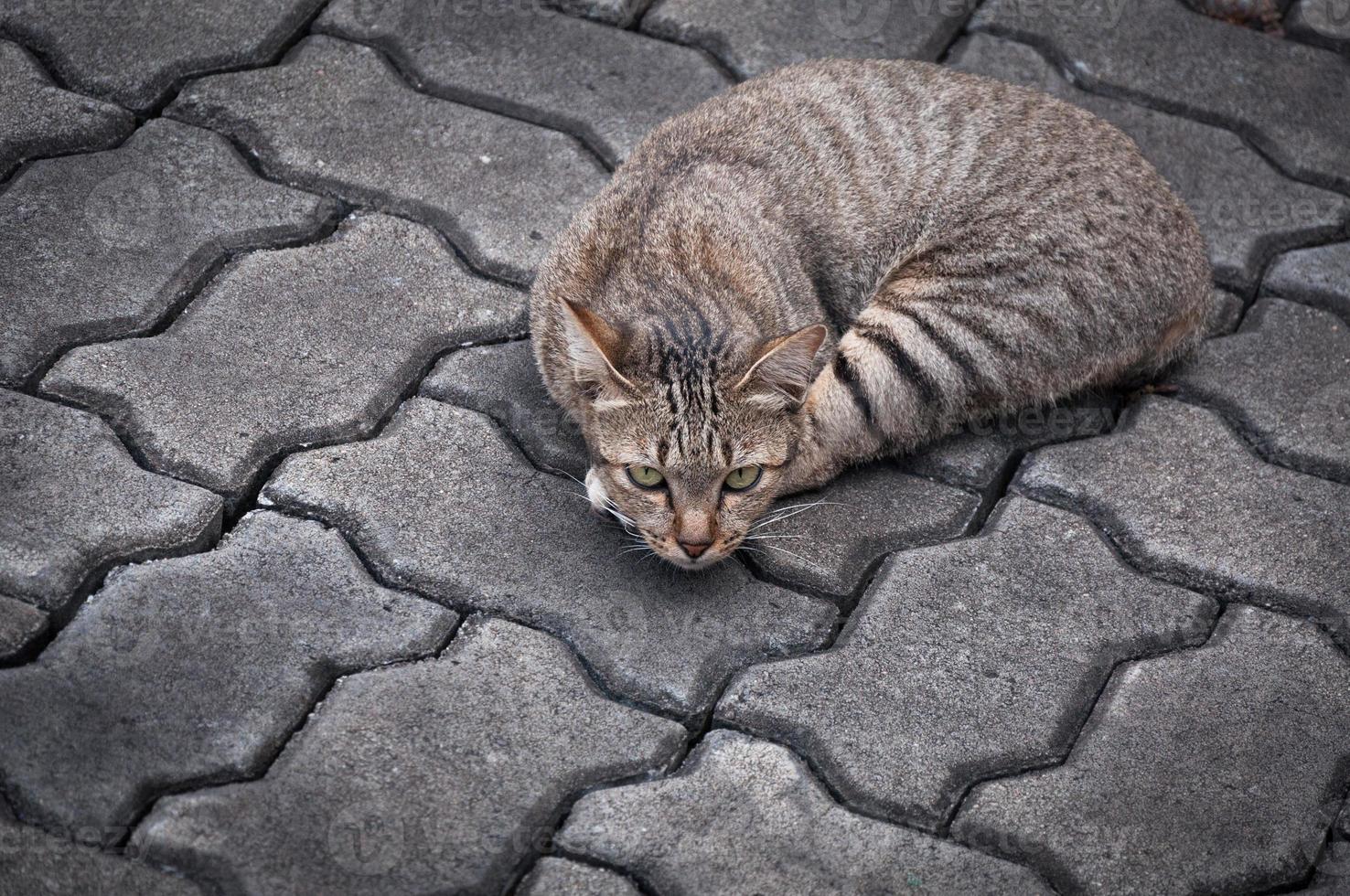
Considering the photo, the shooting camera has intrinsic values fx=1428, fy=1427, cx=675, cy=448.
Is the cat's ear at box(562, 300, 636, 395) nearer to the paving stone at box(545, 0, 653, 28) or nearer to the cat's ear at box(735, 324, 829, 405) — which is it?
the cat's ear at box(735, 324, 829, 405)

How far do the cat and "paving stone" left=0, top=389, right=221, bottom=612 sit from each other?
1016mm

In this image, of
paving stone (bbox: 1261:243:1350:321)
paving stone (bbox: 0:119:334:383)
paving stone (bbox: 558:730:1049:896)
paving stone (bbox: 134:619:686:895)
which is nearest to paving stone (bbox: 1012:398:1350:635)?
paving stone (bbox: 1261:243:1350:321)

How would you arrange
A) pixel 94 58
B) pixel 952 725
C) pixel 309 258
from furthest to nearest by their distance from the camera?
pixel 94 58
pixel 309 258
pixel 952 725

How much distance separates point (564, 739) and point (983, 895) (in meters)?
0.93

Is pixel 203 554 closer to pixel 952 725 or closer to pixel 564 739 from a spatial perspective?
pixel 564 739

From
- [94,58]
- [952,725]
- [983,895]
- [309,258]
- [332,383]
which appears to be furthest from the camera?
[94,58]

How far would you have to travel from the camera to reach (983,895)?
2926 millimetres

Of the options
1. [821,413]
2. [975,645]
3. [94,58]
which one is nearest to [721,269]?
[821,413]

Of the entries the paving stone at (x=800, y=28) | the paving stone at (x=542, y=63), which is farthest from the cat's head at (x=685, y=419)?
the paving stone at (x=800, y=28)

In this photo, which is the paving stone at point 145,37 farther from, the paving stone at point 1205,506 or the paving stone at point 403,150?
the paving stone at point 1205,506

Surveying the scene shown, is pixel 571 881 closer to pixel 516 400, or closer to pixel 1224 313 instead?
pixel 516 400

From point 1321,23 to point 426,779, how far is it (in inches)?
181

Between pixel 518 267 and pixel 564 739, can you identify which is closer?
pixel 564 739

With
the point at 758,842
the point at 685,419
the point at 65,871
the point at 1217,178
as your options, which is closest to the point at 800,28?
the point at 1217,178
